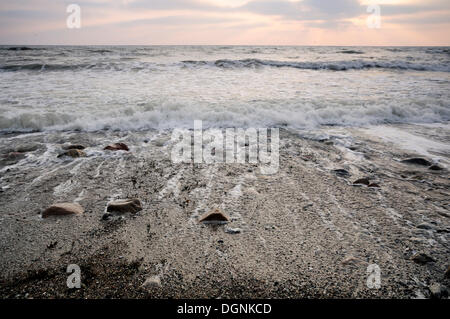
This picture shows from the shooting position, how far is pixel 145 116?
5793mm

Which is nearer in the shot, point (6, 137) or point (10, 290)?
point (10, 290)

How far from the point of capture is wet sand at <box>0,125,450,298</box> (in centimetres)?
175

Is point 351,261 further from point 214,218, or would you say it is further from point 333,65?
point 333,65

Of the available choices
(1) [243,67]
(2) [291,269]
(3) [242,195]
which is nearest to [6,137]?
(3) [242,195]

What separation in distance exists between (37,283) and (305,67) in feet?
60.7

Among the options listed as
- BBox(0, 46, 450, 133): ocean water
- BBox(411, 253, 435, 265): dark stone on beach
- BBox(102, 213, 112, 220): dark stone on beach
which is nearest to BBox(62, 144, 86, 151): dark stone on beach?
BBox(0, 46, 450, 133): ocean water

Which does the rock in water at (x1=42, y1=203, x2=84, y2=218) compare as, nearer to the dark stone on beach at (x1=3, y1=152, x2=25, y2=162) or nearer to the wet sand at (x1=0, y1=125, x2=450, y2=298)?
the wet sand at (x1=0, y1=125, x2=450, y2=298)

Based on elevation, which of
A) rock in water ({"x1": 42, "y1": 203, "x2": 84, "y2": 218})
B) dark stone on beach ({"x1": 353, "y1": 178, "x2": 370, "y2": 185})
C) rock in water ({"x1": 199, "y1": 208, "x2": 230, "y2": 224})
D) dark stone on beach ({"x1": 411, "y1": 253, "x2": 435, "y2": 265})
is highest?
dark stone on beach ({"x1": 353, "y1": 178, "x2": 370, "y2": 185})

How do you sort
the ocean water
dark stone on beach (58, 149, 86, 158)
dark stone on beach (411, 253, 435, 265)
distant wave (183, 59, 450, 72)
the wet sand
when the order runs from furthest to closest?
distant wave (183, 59, 450, 72)
the ocean water
dark stone on beach (58, 149, 86, 158)
dark stone on beach (411, 253, 435, 265)
the wet sand

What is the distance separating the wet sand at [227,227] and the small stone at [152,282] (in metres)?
0.03

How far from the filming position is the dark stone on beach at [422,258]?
1.91 m

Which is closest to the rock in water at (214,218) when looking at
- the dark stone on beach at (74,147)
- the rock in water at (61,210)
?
the rock in water at (61,210)

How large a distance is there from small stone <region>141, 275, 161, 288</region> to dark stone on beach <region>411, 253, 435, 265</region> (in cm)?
194

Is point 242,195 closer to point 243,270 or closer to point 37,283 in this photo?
point 243,270
